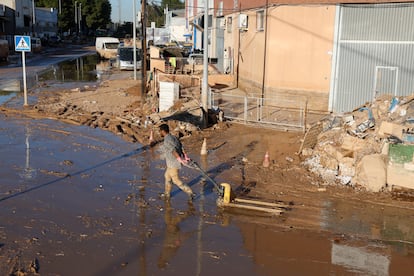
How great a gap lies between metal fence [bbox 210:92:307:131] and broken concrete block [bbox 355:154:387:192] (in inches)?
218

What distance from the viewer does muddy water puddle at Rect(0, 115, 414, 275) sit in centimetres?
763

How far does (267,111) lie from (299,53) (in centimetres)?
297

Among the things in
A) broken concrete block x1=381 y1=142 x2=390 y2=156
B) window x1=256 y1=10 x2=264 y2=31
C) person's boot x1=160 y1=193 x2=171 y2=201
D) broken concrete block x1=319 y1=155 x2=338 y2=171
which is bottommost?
person's boot x1=160 y1=193 x2=171 y2=201

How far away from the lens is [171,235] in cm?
873

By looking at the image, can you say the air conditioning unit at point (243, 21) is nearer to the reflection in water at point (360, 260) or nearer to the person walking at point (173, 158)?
the person walking at point (173, 158)

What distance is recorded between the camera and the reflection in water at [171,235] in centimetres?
788

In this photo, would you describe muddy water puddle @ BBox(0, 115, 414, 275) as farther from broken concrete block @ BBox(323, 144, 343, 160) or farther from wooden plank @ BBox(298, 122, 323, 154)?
wooden plank @ BBox(298, 122, 323, 154)

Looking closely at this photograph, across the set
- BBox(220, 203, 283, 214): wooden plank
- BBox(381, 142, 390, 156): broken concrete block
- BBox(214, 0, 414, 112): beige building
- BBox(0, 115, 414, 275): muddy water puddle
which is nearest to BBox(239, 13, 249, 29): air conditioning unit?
BBox(214, 0, 414, 112): beige building

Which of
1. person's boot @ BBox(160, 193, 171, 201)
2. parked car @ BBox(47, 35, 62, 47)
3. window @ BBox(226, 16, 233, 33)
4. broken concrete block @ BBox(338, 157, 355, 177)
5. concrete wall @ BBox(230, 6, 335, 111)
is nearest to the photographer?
person's boot @ BBox(160, 193, 171, 201)

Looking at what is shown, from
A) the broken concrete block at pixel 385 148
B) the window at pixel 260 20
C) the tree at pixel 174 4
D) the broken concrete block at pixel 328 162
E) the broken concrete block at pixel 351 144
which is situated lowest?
the broken concrete block at pixel 328 162

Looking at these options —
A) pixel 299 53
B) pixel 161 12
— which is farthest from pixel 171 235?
pixel 161 12

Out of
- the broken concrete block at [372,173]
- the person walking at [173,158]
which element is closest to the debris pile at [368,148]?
the broken concrete block at [372,173]

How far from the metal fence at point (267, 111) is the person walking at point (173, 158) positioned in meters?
7.69

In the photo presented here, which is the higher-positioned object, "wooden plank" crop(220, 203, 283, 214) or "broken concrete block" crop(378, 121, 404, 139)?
"broken concrete block" crop(378, 121, 404, 139)
